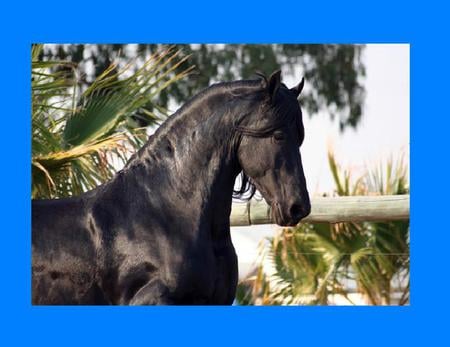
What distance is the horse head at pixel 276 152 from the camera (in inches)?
150

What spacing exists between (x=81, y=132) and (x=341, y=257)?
3.28 meters

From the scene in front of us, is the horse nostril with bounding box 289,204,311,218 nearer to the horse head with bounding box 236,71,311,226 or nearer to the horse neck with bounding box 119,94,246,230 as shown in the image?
the horse head with bounding box 236,71,311,226

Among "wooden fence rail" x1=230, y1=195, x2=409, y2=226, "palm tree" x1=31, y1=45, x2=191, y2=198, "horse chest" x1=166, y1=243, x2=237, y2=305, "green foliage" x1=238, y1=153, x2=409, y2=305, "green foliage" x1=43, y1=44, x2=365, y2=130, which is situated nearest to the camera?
"horse chest" x1=166, y1=243, x2=237, y2=305

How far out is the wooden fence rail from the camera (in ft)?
23.9

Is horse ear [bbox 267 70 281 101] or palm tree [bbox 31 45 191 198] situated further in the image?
palm tree [bbox 31 45 191 198]

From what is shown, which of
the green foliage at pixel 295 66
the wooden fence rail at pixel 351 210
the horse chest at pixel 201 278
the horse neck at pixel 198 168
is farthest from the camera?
the green foliage at pixel 295 66

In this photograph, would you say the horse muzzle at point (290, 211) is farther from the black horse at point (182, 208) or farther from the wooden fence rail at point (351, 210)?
the wooden fence rail at point (351, 210)

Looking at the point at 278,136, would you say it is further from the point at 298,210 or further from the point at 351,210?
the point at 351,210

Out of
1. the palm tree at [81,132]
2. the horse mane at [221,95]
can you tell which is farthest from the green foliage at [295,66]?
the horse mane at [221,95]

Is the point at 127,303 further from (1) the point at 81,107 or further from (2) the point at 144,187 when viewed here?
(1) the point at 81,107

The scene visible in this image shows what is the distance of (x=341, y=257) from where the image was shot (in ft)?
31.3

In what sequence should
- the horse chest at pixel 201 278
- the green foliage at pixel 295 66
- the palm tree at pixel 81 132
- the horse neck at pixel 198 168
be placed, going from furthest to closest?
1. the green foliage at pixel 295 66
2. the palm tree at pixel 81 132
3. the horse neck at pixel 198 168
4. the horse chest at pixel 201 278

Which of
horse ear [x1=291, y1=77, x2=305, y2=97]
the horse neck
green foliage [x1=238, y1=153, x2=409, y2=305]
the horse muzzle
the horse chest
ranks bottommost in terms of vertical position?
green foliage [x1=238, y1=153, x2=409, y2=305]

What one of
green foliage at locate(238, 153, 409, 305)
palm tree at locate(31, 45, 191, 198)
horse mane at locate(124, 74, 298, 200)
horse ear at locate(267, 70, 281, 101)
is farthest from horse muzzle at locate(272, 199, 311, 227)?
green foliage at locate(238, 153, 409, 305)
